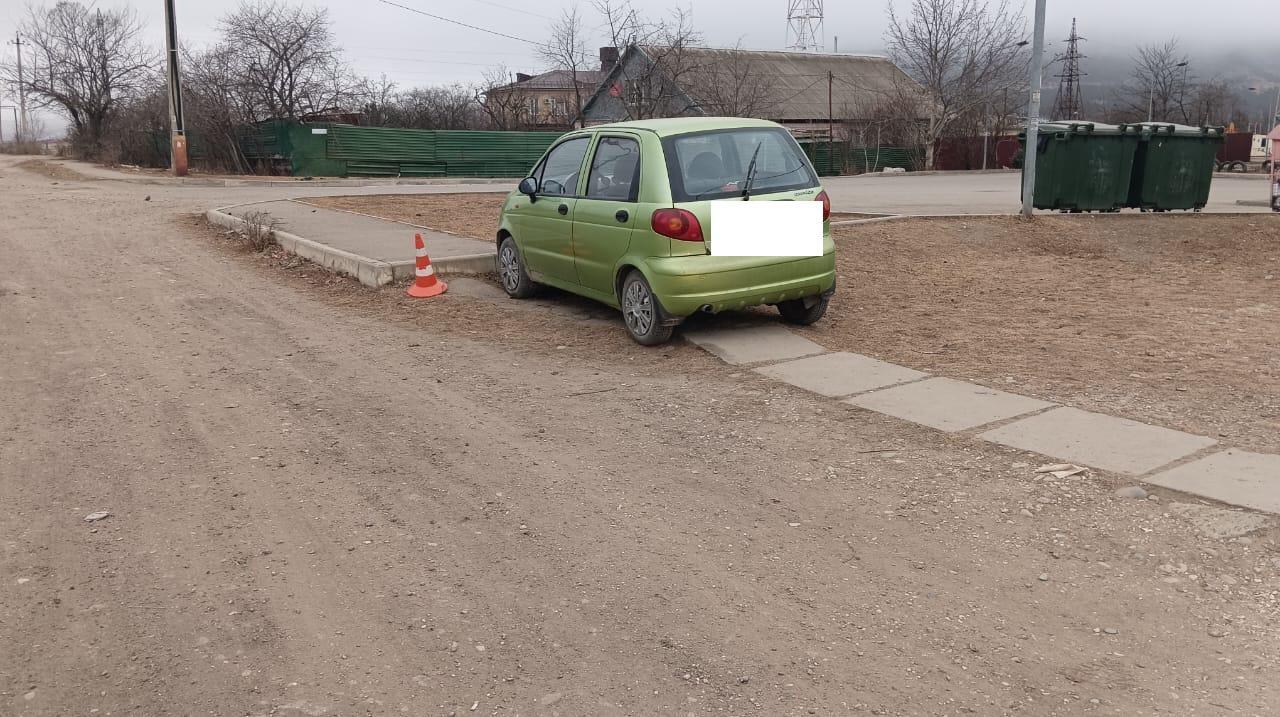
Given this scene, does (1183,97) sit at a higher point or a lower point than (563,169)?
higher

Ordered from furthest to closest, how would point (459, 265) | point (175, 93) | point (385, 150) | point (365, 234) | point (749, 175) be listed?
point (385, 150)
point (175, 93)
point (365, 234)
point (459, 265)
point (749, 175)

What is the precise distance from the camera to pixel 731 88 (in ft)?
169

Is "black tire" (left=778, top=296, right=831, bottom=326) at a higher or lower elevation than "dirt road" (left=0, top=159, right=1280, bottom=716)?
higher

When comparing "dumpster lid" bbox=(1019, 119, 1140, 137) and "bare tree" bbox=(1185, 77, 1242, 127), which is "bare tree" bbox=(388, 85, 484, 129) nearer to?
"dumpster lid" bbox=(1019, 119, 1140, 137)

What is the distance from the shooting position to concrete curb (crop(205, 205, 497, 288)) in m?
9.96

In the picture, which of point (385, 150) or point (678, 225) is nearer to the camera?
point (678, 225)

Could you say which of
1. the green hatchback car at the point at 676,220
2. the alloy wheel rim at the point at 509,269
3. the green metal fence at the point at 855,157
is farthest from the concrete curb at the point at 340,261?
the green metal fence at the point at 855,157

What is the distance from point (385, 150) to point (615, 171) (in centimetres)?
2957

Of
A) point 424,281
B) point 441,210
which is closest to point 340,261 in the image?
point 424,281

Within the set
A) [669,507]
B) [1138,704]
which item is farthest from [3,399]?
[1138,704]

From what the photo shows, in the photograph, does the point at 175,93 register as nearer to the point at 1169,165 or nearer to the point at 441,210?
the point at 441,210

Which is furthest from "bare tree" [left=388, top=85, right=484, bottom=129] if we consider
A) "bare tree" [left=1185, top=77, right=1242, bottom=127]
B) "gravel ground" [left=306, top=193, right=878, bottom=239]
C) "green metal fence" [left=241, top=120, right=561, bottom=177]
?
"bare tree" [left=1185, top=77, right=1242, bottom=127]

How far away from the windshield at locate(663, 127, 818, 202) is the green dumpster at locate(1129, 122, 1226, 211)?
11.4 meters

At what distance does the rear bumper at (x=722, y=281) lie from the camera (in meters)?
7.16
